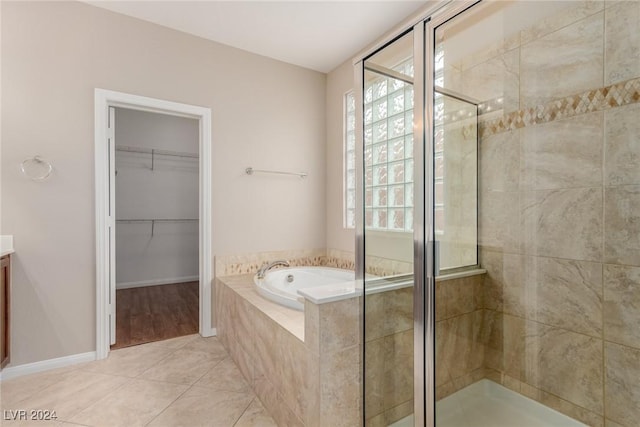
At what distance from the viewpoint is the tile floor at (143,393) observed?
1.65m

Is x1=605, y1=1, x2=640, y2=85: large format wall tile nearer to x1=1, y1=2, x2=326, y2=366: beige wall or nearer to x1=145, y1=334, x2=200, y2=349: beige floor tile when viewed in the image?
x1=1, y1=2, x2=326, y2=366: beige wall

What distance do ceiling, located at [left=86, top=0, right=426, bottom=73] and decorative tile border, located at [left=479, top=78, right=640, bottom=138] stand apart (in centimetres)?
118

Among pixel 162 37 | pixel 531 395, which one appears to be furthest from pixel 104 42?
pixel 531 395

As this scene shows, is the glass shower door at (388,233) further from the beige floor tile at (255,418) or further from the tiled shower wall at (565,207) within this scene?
the beige floor tile at (255,418)

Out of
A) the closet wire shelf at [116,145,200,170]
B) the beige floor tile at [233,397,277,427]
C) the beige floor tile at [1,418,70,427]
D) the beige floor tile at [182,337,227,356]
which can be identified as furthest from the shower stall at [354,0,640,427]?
the closet wire shelf at [116,145,200,170]

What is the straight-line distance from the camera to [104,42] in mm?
2311

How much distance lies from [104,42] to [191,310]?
8.48 feet

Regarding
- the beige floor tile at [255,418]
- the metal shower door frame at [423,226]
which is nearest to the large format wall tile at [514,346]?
the metal shower door frame at [423,226]

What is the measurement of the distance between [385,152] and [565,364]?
1.44m

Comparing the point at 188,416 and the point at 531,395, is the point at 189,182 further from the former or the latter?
the point at 531,395

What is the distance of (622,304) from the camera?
1399mm

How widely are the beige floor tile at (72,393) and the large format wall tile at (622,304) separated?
9.01 feet

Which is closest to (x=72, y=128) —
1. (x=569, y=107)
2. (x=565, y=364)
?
(x=569, y=107)

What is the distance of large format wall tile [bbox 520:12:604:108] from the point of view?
1464 millimetres
